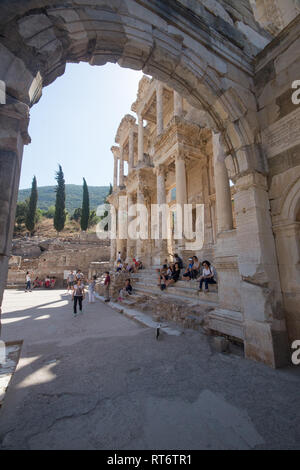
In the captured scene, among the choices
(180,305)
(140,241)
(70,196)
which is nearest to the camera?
(180,305)

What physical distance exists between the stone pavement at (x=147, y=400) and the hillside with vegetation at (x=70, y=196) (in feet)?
353

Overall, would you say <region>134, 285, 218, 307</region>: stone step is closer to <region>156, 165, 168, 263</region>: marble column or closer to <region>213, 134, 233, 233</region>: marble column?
<region>213, 134, 233, 233</region>: marble column

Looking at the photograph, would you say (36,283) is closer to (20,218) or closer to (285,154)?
(285,154)

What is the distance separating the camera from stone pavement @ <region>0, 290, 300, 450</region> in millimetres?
1771

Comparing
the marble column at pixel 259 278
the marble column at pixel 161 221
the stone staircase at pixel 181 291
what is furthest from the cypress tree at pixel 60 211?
the marble column at pixel 259 278

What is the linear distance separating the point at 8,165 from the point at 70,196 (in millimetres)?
141223

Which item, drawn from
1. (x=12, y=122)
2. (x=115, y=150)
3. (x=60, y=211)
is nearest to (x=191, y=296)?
(x=12, y=122)

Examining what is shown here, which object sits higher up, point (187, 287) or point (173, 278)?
point (173, 278)

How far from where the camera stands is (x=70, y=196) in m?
132

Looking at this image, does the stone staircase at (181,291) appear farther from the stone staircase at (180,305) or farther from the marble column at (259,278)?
the marble column at (259,278)

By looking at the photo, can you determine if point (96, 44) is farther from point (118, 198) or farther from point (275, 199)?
point (118, 198)

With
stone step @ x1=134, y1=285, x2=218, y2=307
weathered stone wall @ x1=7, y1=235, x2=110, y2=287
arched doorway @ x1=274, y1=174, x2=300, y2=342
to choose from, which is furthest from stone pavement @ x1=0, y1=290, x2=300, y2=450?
weathered stone wall @ x1=7, y1=235, x2=110, y2=287

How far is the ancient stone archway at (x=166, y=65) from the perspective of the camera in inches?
78.9
